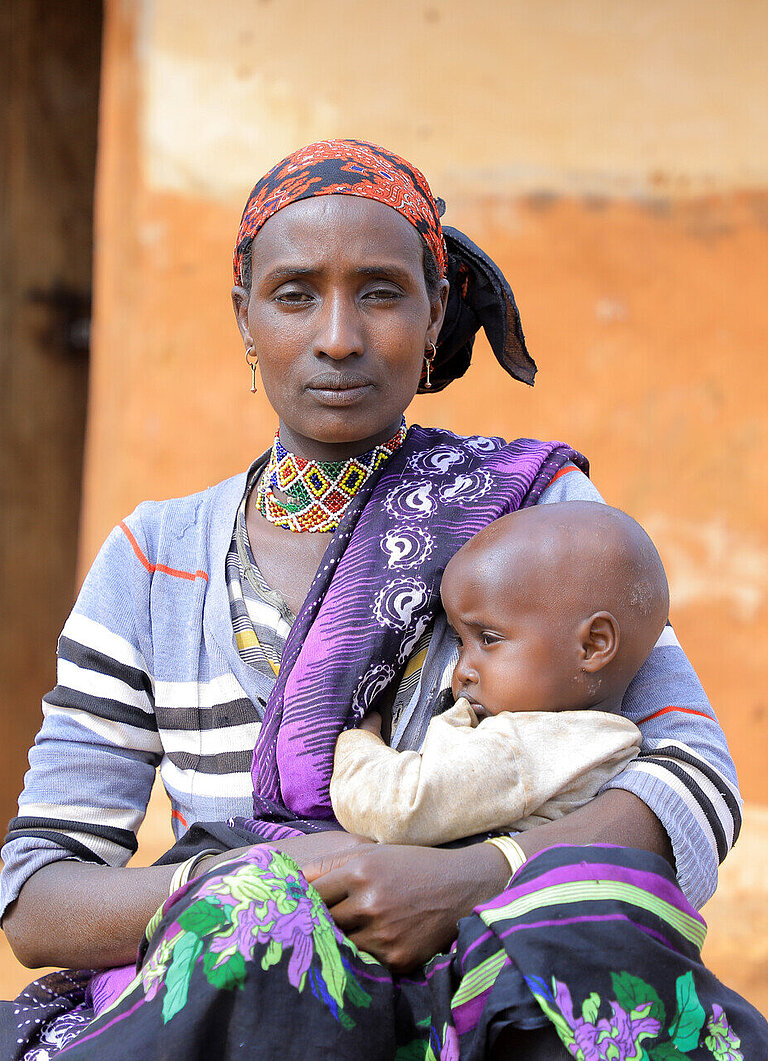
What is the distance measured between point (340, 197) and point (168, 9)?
2445mm

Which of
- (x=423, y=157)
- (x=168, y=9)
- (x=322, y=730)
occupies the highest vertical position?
(x=168, y=9)

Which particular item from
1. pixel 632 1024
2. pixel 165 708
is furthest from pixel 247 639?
pixel 632 1024

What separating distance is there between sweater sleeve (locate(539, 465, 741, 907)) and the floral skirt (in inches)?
10.2

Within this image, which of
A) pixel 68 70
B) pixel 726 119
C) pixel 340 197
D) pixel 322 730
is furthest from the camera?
pixel 68 70

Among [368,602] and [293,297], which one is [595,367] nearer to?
[293,297]

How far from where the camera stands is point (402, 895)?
5.52ft

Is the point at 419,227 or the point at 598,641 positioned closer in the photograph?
the point at 598,641

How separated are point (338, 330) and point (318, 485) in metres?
0.35

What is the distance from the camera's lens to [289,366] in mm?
2205

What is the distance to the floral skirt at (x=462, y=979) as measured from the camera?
1.49 m

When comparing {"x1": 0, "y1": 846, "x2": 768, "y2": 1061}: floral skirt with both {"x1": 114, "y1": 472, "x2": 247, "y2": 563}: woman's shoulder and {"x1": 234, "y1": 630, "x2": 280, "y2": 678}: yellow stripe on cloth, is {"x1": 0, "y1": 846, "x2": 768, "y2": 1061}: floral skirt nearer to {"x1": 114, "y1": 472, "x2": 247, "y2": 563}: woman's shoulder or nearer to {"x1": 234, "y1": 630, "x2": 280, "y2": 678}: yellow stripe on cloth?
{"x1": 234, "y1": 630, "x2": 280, "y2": 678}: yellow stripe on cloth

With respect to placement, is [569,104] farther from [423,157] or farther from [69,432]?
[69,432]

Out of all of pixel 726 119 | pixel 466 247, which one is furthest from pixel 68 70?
pixel 466 247

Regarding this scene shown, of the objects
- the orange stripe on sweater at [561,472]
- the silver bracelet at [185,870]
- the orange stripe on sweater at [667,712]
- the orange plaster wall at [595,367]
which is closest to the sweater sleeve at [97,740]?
the silver bracelet at [185,870]
